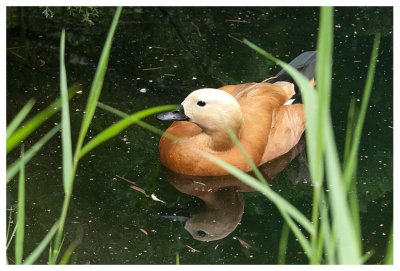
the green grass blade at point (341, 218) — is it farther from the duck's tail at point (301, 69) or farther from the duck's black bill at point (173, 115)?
the duck's tail at point (301, 69)

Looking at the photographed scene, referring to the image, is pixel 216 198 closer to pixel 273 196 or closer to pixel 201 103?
→ pixel 201 103

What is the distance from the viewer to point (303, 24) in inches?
247

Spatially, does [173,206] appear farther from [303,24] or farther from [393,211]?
[303,24]

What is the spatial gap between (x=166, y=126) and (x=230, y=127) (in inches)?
23.5

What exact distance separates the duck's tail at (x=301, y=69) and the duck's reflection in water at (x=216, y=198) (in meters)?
0.50

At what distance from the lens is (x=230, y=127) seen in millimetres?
4578

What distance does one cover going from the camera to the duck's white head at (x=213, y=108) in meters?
4.51

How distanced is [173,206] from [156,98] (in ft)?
3.52

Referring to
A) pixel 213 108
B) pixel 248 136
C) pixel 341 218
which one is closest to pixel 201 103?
pixel 213 108

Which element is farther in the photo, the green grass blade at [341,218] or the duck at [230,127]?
the duck at [230,127]

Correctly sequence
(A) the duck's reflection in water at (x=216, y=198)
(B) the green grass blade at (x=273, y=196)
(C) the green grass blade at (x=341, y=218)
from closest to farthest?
1. (C) the green grass blade at (x=341, y=218)
2. (B) the green grass blade at (x=273, y=196)
3. (A) the duck's reflection in water at (x=216, y=198)

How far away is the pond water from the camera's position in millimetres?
4055

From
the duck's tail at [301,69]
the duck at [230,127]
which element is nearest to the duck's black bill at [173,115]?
the duck at [230,127]
